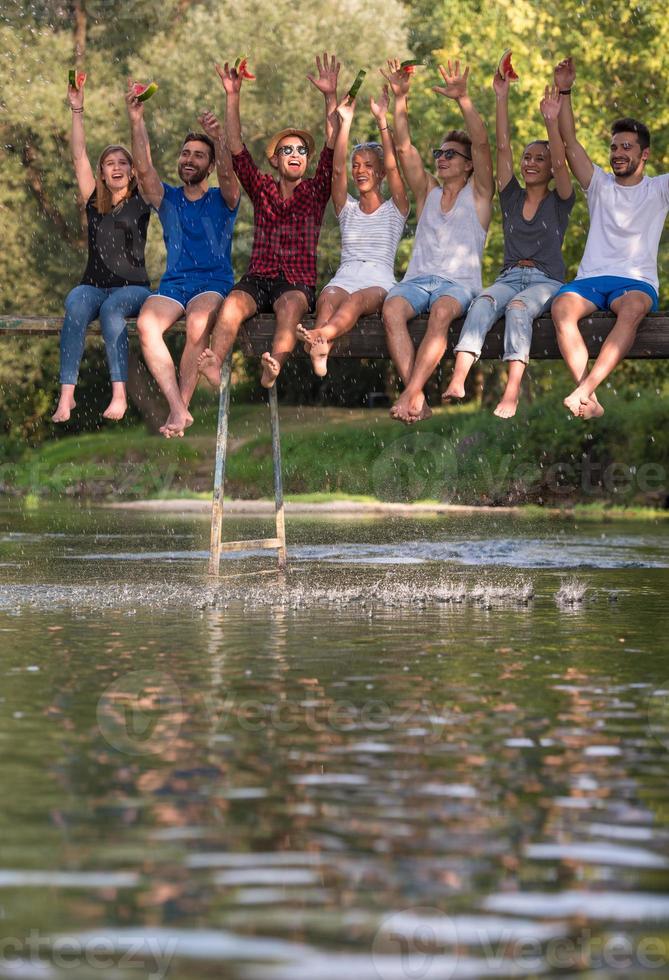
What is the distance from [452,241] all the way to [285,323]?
1592 millimetres

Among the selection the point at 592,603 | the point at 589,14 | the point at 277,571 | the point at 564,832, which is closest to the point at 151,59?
the point at 589,14

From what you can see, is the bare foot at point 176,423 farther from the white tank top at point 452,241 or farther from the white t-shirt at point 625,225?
the white t-shirt at point 625,225

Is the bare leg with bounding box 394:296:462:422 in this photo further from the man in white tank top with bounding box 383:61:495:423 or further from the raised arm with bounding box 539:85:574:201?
the raised arm with bounding box 539:85:574:201

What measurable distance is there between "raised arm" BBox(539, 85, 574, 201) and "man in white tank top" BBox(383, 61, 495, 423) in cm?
54

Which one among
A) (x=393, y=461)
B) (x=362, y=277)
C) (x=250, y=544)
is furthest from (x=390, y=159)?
(x=393, y=461)

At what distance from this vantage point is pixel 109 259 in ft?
56.7

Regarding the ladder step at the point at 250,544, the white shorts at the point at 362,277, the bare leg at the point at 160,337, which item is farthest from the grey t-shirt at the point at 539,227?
the ladder step at the point at 250,544

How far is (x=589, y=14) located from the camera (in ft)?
138

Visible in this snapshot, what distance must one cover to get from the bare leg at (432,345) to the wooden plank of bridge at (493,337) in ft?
1.44

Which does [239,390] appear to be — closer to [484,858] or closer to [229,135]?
[229,135]

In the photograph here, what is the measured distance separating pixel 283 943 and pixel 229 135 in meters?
11.7

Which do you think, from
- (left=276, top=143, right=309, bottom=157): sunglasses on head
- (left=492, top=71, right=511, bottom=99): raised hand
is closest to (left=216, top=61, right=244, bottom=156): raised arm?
(left=276, top=143, right=309, bottom=157): sunglasses on head

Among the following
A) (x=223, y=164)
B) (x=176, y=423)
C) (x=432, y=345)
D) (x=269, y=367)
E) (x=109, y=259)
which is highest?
(x=223, y=164)

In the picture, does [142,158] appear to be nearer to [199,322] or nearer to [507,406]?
[199,322]
